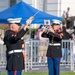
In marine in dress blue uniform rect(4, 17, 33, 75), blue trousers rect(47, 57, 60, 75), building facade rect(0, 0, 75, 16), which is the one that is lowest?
blue trousers rect(47, 57, 60, 75)

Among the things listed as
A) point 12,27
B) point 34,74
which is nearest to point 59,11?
point 34,74

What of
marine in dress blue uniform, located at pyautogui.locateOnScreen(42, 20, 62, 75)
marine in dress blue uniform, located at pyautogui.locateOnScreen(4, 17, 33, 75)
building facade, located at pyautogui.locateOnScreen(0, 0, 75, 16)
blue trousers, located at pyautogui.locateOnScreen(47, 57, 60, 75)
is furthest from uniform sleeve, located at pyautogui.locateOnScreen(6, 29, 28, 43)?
building facade, located at pyautogui.locateOnScreen(0, 0, 75, 16)

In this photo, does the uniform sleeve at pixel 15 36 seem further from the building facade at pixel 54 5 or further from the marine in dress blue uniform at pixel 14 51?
the building facade at pixel 54 5

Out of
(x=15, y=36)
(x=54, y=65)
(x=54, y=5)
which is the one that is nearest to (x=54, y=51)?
(x=54, y=65)

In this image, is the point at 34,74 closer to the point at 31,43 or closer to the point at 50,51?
the point at 31,43

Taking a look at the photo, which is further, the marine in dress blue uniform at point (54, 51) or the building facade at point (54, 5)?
the building facade at point (54, 5)

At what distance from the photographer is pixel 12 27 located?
350 inches

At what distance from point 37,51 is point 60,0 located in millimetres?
13018

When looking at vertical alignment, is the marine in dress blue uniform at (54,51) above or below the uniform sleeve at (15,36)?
below

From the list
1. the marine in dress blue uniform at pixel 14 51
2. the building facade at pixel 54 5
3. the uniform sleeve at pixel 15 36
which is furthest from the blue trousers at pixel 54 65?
the building facade at pixel 54 5

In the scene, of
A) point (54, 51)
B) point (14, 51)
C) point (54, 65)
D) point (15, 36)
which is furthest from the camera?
point (54, 51)

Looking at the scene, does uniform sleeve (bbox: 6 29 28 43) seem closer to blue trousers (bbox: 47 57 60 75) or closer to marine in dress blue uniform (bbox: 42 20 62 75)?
marine in dress blue uniform (bbox: 42 20 62 75)

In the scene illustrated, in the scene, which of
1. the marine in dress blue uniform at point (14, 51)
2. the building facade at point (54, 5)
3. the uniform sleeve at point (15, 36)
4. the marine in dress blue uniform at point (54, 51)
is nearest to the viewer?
the uniform sleeve at point (15, 36)

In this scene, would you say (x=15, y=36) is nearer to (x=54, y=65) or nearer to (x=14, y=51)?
(x=14, y=51)
